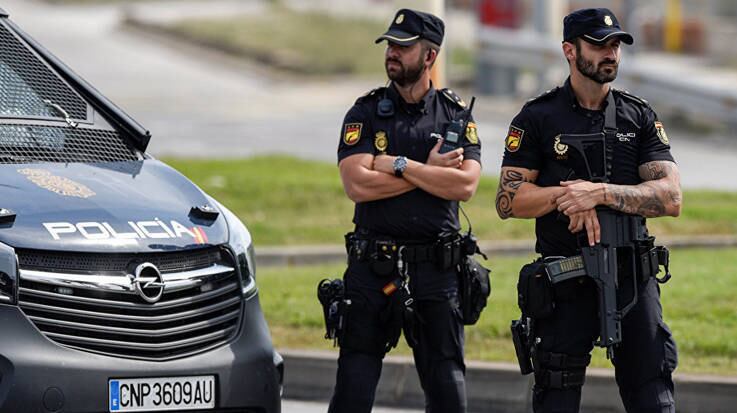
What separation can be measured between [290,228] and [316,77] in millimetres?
14828

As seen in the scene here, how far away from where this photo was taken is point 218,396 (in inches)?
248

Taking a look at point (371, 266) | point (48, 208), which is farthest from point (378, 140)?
point (48, 208)

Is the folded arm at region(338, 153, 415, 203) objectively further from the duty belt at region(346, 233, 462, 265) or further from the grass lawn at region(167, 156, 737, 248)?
the grass lawn at region(167, 156, 737, 248)

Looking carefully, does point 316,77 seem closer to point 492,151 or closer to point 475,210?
point 492,151

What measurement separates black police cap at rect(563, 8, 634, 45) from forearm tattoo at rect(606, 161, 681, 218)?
0.54 m

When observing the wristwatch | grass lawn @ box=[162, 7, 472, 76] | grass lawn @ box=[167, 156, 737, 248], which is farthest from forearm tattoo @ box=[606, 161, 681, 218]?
grass lawn @ box=[162, 7, 472, 76]

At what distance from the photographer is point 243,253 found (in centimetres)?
673

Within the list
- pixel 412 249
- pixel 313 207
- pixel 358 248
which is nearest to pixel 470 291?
pixel 412 249

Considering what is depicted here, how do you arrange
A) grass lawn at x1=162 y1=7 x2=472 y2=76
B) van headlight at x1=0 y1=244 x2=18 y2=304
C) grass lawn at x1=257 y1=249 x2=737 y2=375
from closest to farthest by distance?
van headlight at x1=0 y1=244 x2=18 y2=304
grass lawn at x1=257 y1=249 x2=737 y2=375
grass lawn at x1=162 y1=7 x2=472 y2=76

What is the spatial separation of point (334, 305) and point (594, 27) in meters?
1.70

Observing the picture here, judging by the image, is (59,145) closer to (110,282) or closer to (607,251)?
(110,282)

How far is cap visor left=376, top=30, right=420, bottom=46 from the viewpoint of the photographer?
6941 mm

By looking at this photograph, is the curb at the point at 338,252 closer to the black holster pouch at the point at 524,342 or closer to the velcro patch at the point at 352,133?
the velcro patch at the point at 352,133

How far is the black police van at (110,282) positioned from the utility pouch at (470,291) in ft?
2.99
